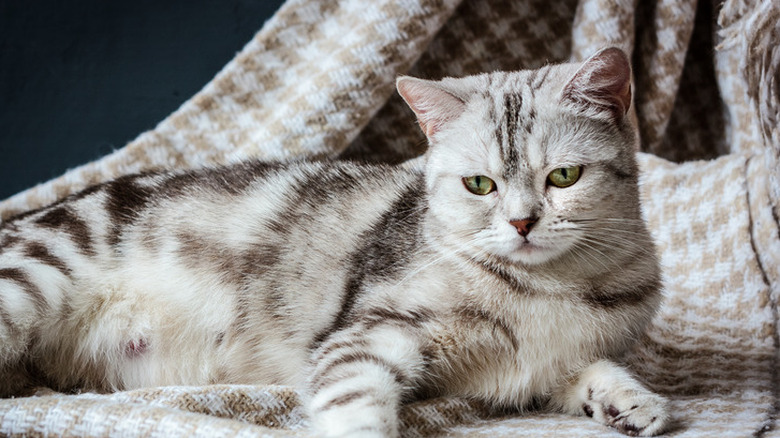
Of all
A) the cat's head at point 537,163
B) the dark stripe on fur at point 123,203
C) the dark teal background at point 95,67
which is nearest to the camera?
the cat's head at point 537,163

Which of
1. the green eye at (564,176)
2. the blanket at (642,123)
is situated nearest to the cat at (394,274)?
the green eye at (564,176)

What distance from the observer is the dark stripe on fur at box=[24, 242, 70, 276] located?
54.3 inches

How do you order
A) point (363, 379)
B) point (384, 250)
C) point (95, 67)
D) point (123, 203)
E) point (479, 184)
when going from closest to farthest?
point (363, 379) < point (479, 184) < point (384, 250) < point (123, 203) < point (95, 67)

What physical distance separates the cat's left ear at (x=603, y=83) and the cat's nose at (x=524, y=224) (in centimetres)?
23

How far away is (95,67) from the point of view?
2.23 m

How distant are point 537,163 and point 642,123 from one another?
1.24 metres

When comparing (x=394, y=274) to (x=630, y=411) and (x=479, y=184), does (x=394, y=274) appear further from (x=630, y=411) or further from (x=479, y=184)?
(x=630, y=411)

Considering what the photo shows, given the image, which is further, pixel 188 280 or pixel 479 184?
pixel 188 280

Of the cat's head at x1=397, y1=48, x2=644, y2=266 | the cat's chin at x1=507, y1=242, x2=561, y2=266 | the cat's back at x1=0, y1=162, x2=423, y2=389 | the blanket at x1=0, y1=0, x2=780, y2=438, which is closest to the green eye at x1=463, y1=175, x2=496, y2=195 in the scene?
the cat's head at x1=397, y1=48, x2=644, y2=266

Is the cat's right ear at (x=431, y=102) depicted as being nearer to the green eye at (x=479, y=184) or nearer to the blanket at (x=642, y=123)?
the green eye at (x=479, y=184)

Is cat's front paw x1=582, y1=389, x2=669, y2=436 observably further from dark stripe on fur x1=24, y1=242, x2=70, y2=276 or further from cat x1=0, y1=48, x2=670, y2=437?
dark stripe on fur x1=24, y1=242, x2=70, y2=276

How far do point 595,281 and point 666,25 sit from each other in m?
1.20

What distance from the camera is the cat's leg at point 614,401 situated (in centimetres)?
110

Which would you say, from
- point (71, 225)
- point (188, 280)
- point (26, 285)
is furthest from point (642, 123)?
point (26, 285)
